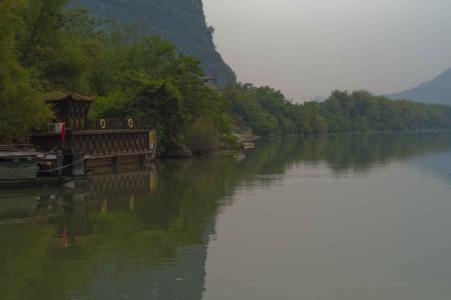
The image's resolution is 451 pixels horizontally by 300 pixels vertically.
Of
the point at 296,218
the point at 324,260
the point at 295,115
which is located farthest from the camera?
the point at 295,115

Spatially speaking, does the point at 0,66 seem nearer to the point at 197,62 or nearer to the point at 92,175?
the point at 92,175

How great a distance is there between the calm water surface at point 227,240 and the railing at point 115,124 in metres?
7.49

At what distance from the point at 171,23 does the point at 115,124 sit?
510 ft

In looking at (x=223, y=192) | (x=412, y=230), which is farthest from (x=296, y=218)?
(x=223, y=192)

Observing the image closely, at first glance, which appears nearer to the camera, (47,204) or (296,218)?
(296,218)

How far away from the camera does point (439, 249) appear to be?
56.3ft

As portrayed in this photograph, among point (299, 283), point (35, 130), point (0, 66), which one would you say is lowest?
point (299, 283)

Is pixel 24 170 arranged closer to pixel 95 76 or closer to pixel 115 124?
pixel 115 124

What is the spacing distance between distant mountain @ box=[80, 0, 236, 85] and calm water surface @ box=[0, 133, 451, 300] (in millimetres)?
153191

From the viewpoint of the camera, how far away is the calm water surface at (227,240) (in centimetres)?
1327

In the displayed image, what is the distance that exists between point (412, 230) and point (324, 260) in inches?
214

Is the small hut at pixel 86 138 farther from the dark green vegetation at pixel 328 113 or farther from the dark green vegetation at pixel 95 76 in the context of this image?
the dark green vegetation at pixel 328 113

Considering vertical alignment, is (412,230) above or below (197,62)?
below

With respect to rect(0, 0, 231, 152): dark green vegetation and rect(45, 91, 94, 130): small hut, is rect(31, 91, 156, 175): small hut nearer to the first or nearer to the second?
rect(45, 91, 94, 130): small hut
